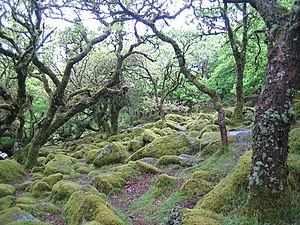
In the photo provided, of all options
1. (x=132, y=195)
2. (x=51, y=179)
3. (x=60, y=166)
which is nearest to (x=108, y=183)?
(x=132, y=195)

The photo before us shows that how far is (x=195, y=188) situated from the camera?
7.12m

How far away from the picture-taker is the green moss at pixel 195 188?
696cm

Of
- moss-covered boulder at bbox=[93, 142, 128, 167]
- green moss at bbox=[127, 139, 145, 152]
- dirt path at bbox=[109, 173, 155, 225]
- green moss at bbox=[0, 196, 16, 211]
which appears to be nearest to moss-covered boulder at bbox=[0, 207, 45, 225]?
green moss at bbox=[0, 196, 16, 211]

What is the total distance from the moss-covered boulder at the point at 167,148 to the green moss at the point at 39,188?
385 centimetres

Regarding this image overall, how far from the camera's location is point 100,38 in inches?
568

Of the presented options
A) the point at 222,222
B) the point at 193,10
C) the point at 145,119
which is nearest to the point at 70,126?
the point at 145,119

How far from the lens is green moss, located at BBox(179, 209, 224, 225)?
4379mm

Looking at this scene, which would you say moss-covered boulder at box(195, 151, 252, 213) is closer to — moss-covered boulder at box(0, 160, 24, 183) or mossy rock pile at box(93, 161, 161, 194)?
mossy rock pile at box(93, 161, 161, 194)

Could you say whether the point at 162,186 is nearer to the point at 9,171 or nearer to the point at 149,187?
the point at 149,187

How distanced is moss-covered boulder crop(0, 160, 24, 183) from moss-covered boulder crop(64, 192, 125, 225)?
6.56 m

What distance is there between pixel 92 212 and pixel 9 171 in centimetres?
822

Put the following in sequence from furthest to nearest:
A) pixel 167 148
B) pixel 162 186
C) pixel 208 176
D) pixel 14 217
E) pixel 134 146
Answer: pixel 134 146, pixel 167 148, pixel 162 186, pixel 208 176, pixel 14 217

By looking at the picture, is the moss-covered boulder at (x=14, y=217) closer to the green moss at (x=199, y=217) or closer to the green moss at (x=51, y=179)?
the green moss at (x=199, y=217)

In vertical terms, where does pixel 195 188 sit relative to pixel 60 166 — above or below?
below
